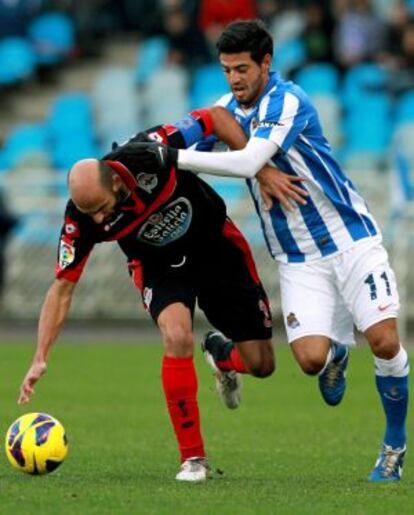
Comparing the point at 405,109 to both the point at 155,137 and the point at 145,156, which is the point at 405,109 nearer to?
the point at 155,137

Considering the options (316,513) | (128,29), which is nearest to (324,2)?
(128,29)

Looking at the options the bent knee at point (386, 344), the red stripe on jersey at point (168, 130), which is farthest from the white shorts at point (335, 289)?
the red stripe on jersey at point (168, 130)

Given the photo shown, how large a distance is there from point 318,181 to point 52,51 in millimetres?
15695

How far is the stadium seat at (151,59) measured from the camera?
937 inches

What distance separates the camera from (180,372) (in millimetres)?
9023

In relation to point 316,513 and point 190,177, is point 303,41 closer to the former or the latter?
point 190,177

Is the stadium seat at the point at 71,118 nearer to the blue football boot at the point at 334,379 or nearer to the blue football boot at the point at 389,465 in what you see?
the blue football boot at the point at 334,379

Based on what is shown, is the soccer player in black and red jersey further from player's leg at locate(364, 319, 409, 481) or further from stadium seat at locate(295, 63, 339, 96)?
stadium seat at locate(295, 63, 339, 96)

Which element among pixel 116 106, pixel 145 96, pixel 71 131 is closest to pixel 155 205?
pixel 71 131

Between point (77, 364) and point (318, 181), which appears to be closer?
point (318, 181)

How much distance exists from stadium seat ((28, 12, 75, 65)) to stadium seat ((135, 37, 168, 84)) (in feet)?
4.04

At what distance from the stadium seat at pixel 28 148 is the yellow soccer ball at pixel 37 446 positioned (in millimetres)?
13294

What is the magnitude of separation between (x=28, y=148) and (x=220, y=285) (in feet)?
42.8

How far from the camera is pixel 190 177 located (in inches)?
371
